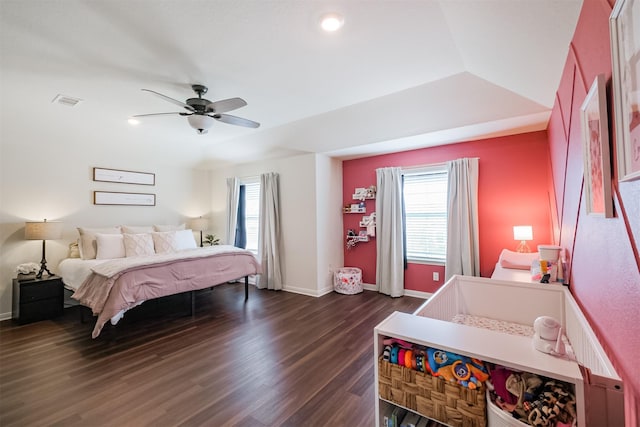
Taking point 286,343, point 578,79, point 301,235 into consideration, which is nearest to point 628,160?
point 578,79

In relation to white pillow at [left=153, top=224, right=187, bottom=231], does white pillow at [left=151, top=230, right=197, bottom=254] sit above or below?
below

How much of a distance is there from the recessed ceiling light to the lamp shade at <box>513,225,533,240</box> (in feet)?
9.46

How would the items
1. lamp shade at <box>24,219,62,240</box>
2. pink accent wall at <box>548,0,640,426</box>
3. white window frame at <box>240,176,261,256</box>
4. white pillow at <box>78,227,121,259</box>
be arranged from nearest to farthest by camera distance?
pink accent wall at <box>548,0,640,426</box> < lamp shade at <box>24,219,62,240</box> < white pillow at <box>78,227,121,259</box> < white window frame at <box>240,176,261,256</box>

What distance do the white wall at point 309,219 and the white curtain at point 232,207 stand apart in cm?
86

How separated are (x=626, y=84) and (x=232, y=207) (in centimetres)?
537

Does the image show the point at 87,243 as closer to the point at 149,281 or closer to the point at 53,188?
the point at 53,188

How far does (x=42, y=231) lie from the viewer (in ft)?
11.6

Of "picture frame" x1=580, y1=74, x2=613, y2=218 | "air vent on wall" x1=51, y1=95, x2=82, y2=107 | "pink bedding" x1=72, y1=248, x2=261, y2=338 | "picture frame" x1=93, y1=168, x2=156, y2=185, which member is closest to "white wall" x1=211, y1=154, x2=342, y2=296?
"pink bedding" x1=72, y1=248, x2=261, y2=338

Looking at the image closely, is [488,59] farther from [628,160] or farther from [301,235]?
[301,235]

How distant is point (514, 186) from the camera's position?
3.48 m

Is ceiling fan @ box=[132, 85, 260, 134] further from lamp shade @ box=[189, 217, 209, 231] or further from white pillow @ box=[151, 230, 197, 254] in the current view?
lamp shade @ box=[189, 217, 209, 231]

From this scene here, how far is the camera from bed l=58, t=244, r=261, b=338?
2740 millimetres

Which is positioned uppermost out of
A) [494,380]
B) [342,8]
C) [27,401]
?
[342,8]

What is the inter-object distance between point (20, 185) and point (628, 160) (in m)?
5.71
